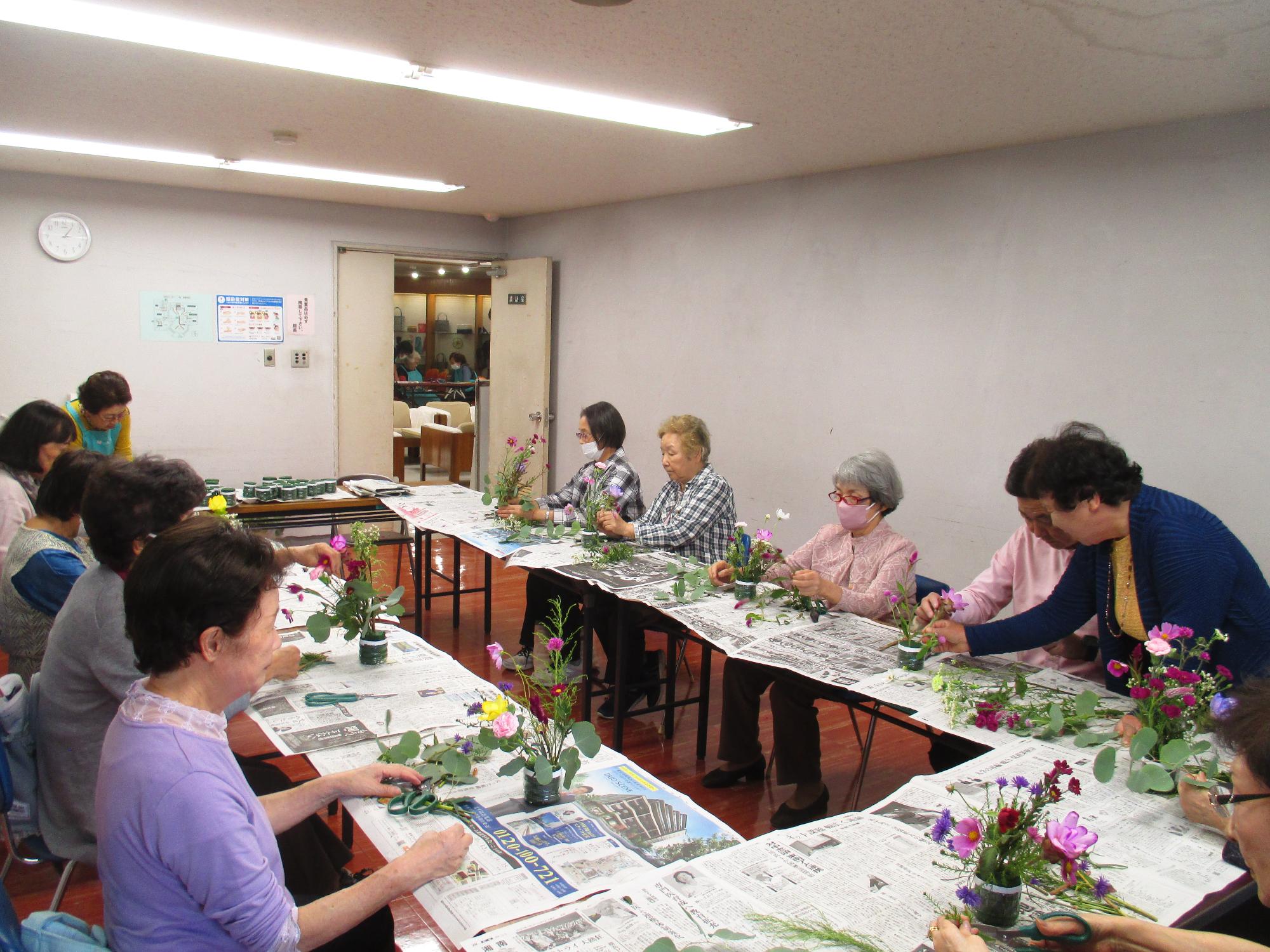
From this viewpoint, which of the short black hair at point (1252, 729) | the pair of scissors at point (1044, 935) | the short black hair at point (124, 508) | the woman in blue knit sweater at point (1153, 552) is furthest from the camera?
the woman in blue knit sweater at point (1153, 552)

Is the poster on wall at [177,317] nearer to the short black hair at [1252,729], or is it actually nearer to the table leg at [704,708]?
the table leg at [704,708]

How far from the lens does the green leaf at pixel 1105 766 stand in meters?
1.82

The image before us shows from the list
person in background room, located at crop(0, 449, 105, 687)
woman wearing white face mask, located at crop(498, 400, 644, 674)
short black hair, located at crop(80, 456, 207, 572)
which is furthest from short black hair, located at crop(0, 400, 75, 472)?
woman wearing white face mask, located at crop(498, 400, 644, 674)

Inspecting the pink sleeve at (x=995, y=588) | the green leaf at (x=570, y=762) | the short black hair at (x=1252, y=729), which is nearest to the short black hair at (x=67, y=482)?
the green leaf at (x=570, y=762)

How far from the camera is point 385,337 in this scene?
307 inches

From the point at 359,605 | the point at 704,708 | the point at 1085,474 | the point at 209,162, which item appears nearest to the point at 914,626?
the point at 1085,474

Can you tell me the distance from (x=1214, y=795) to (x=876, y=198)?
13.0 feet

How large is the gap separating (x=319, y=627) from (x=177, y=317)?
214 inches

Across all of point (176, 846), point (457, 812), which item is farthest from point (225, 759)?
point (457, 812)

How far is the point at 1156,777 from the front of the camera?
1800 mm

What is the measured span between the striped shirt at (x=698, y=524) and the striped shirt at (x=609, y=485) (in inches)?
12.7

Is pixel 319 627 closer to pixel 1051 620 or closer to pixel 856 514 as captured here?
pixel 856 514

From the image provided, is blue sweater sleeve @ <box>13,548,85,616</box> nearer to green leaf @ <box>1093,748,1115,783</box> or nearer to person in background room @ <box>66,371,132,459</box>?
person in background room @ <box>66,371,132,459</box>

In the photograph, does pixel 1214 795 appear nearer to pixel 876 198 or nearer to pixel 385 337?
pixel 876 198
